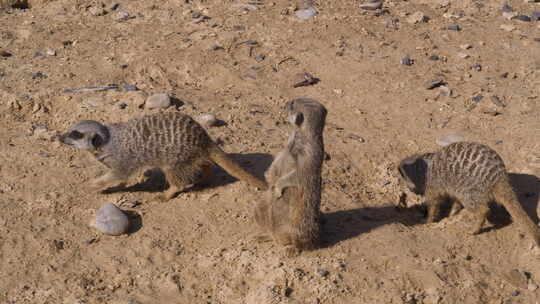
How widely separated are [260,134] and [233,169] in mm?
973

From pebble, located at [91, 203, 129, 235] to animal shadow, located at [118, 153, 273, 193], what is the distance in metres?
0.50

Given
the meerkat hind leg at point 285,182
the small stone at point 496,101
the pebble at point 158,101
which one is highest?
the meerkat hind leg at point 285,182

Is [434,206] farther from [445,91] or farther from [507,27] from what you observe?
[507,27]

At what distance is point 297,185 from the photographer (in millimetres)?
4324

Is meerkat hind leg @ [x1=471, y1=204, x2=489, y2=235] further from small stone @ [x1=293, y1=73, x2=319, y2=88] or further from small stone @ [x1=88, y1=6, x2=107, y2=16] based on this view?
small stone @ [x1=88, y1=6, x2=107, y2=16]

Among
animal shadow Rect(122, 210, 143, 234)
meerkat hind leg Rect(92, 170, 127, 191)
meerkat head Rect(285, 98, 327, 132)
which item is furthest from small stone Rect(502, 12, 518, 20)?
animal shadow Rect(122, 210, 143, 234)

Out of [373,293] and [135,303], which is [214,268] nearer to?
[135,303]

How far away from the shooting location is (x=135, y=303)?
4.36 metres

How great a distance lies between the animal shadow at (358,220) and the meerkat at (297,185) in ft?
0.95

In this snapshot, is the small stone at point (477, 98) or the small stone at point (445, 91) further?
the small stone at point (445, 91)

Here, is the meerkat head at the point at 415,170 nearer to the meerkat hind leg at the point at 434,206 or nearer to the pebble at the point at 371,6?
the meerkat hind leg at the point at 434,206

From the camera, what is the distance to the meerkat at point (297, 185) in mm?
4203

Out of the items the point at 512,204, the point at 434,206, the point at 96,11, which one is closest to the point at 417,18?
the point at 434,206

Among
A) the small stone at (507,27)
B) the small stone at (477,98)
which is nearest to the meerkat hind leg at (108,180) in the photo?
the small stone at (477,98)
